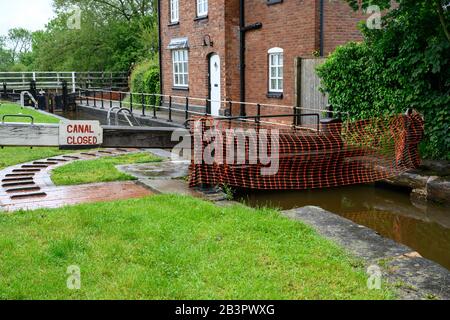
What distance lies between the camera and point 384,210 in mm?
9422

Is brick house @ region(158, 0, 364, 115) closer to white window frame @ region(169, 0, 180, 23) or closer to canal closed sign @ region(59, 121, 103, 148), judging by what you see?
white window frame @ region(169, 0, 180, 23)

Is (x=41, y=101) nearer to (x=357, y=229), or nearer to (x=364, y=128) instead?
(x=364, y=128)

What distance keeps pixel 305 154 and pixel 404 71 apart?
9.94ft

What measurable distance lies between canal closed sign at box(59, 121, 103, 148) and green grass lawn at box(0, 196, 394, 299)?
0.98m

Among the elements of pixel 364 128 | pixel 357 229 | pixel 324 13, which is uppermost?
pixel 324 13

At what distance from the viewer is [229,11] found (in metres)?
→ 18.8

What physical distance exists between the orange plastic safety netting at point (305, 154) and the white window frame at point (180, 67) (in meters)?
11.2

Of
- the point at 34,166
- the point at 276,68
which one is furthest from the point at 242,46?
the point at 34,166

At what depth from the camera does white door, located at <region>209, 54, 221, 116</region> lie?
65.2 feet

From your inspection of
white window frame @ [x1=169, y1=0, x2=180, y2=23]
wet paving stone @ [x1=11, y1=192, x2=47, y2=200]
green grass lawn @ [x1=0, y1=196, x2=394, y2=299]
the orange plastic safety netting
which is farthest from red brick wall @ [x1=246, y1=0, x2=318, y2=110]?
green grass lawn @ [x1=0, y1=196, x2=394, y2=299]

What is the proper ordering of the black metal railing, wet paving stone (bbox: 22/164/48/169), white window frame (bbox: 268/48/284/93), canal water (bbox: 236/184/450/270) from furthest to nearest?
white window frame (bbox: 268/48/284/93), the black metal railing, wet paving stone (bbox: 22/164/48/169), canal water (bbox: 236/184/450/270)

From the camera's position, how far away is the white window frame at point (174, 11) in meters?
22.9
